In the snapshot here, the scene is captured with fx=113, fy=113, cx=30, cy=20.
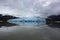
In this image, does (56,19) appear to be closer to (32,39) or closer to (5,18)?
(5,18)

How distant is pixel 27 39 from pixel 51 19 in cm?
5591

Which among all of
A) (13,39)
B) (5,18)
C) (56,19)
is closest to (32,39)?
(13,39)

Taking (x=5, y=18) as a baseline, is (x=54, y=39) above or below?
below

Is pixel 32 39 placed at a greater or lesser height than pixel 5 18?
lesser

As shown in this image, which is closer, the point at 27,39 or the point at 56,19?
the point at 27,39

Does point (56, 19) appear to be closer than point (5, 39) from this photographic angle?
No

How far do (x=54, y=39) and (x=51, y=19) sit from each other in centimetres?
5550

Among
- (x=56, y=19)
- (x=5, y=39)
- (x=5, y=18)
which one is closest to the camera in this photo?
(x=5, y=39)

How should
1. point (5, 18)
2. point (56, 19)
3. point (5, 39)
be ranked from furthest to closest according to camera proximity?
point (5, 18), point (56, 19), point (5, 39)

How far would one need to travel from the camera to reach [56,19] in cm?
6088

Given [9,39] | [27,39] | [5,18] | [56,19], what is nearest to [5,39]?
[9,39]

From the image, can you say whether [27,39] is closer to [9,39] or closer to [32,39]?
[32,39]

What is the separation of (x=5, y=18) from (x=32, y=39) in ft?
195

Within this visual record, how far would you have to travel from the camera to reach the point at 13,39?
10203mm
